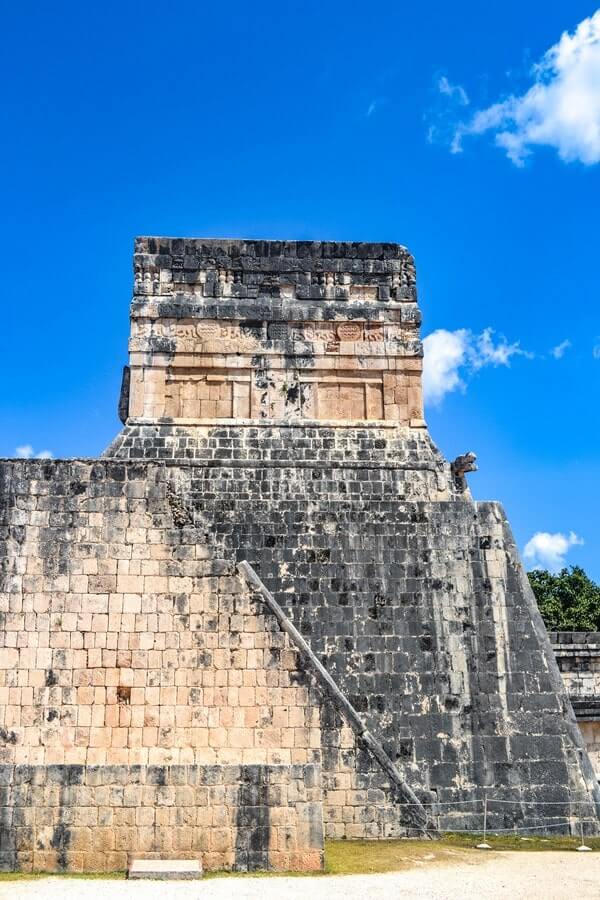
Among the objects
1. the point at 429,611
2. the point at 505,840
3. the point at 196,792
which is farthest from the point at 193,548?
the point at 505,840

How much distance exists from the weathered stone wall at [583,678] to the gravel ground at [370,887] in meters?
6.54

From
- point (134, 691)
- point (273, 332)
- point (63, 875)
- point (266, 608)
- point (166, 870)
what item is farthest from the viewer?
point (273, 332)

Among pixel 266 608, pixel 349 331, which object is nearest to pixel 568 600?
pixel 349 331

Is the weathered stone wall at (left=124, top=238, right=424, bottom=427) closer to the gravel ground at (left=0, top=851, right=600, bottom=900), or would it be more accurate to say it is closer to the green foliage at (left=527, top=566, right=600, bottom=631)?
the gravel ground at (left=0, top=851, right=600, bottom=900)

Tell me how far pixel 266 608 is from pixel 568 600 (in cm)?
2620

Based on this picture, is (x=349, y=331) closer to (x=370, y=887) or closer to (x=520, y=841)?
(x=520, y=841)

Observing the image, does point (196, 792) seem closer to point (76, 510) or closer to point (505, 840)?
point (76, 510)

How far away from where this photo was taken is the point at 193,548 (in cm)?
1060

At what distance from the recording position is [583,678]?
650 inches

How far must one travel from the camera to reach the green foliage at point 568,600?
32.3m

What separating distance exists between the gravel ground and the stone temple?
626 mm

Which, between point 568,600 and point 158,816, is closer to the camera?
point 158,816

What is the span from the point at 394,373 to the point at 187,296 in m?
3.95

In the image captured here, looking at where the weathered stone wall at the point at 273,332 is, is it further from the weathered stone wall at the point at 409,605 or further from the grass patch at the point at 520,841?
the grass patch at the point at 520,841
